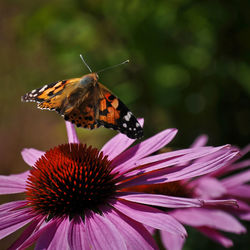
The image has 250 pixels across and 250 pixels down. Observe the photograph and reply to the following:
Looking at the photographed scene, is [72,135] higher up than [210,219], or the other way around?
[72,135]

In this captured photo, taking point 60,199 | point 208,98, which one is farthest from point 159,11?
point 60,199

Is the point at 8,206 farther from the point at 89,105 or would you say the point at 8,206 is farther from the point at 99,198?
the point at 89,105

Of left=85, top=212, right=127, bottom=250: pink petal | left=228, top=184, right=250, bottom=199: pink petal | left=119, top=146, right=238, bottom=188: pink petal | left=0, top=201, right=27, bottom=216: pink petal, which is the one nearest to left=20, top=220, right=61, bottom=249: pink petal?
left=85, top=212, right=127, bottom=250: pink petal

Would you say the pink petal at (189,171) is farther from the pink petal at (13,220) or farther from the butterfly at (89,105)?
the pink petal at (13,220)

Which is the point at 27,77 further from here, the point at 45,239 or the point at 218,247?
the point at 45,239

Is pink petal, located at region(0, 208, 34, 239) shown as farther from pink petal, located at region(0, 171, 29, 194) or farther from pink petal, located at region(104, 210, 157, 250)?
pink petal, located at region(104, 210, 157, 250)

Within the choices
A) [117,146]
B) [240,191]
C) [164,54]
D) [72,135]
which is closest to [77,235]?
[117,146]
